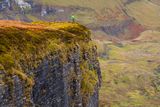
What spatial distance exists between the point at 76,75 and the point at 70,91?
2.08 m

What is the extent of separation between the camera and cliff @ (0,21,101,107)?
3856cm

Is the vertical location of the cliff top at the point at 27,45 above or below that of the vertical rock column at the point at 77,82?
above

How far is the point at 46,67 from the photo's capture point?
45.0m

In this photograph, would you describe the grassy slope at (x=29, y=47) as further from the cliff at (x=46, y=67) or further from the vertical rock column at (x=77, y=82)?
the vertical rock column at (x=77, y=82)

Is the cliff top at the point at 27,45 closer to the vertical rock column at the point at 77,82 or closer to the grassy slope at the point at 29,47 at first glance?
the grassy slope at the point at 29,47

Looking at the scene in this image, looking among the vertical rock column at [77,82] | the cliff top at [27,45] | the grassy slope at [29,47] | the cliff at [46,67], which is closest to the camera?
the cliff at [46,67]

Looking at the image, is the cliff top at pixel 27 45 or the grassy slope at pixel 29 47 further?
the cliff top at pixel 27 45

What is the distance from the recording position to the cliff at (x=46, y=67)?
38562 millimetres

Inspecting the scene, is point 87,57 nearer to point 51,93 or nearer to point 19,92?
point 51,93

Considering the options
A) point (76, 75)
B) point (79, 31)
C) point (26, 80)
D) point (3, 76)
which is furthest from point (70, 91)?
point (3, 76)

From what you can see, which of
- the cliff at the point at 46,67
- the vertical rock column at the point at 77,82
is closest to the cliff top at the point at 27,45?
the cliff at the point at 46,67

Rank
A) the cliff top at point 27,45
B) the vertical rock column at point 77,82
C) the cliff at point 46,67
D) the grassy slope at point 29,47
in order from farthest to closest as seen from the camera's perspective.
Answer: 1. the vertical rock column at point 77,82
2. the cliff top at point 27,45
3. the grassy slope at point 29,47
4. the cliff at point 46,67

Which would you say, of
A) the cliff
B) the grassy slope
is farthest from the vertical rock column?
the grassy slope

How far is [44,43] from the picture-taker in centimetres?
4669
